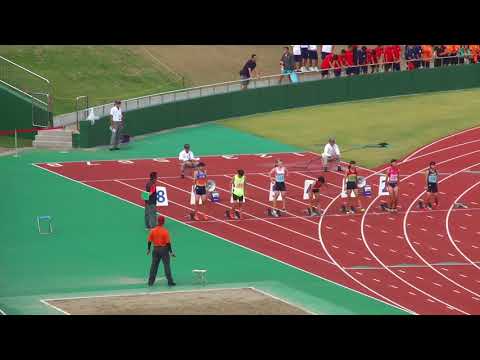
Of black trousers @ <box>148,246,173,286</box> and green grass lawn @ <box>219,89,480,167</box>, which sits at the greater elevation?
green grass lawn @ <box>219,89,480,167</box>

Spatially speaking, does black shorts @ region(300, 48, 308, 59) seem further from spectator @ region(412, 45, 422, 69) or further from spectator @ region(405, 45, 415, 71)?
spectator @ region(412, 45, 422, 69)

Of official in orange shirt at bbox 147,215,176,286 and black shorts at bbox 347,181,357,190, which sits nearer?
official in orange shirt at bbox 147,215,176,286

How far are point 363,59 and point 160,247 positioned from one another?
2580 cm

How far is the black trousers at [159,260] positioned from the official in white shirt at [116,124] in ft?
49.0

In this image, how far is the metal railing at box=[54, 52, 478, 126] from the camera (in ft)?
170

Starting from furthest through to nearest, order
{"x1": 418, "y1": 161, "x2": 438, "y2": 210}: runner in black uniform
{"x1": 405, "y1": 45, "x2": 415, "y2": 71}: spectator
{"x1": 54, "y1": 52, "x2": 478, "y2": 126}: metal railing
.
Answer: {"x1": 405, "y1": 45, "x2": 415, "y2": 71}: spectator < {"x1": 54, "y1": 52, "x2": 478, "y2": 126}: metal railing < {"x1": 418, "y1": 161, "x2": 438, "y2": 210}: runner in black uniform

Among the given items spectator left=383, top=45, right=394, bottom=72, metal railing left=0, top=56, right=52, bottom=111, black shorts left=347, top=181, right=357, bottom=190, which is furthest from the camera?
spectator left=383, top=45, right=394, bottom=72

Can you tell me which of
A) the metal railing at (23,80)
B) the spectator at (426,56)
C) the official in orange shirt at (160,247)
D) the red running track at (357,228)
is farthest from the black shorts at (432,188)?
the spectator at (426,56)

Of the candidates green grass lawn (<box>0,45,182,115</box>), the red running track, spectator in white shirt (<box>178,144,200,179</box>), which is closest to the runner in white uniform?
the red running track

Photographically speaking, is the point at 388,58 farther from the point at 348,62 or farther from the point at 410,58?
the point at 348,62

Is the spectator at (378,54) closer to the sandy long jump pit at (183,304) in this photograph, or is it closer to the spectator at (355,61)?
the spectator at (355,61)

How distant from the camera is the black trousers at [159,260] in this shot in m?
33.6

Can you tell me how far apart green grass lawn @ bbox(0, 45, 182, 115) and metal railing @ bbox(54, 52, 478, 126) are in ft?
9.76

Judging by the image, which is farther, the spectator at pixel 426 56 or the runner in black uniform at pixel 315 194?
the spectator at pixel 426 56
